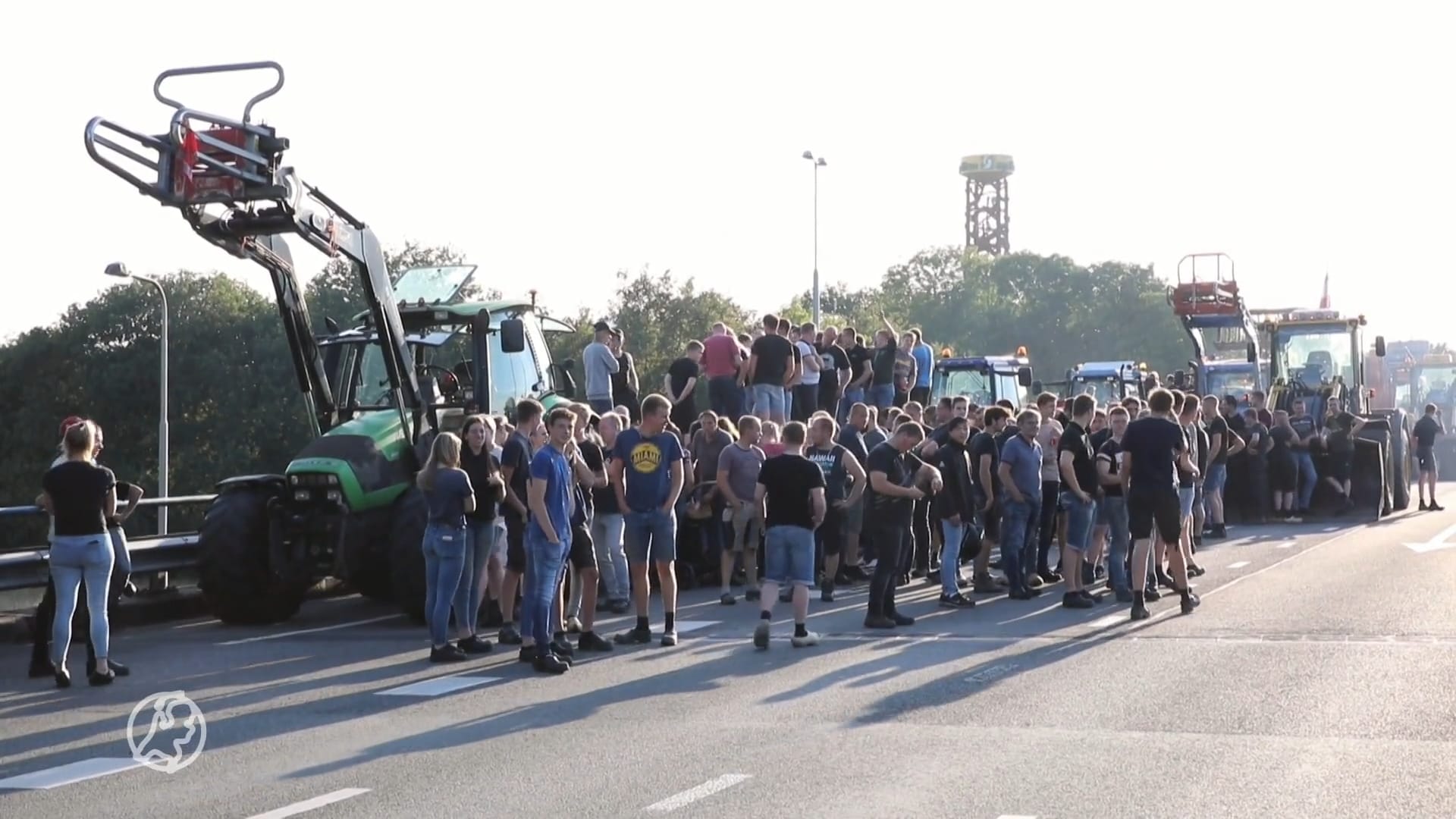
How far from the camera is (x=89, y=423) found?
12688 mm

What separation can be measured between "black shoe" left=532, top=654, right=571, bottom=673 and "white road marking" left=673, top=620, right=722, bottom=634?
2.36 metres

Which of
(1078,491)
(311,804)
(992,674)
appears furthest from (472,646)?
(1078,491)

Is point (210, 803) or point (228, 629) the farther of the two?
point (228, 629)

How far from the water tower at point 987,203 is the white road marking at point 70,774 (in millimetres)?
140209

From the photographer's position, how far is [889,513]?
14492mm

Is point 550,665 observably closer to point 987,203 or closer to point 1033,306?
point 1033,306

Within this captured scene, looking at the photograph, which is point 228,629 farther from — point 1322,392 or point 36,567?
point 1322,392

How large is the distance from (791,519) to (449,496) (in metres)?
2.62

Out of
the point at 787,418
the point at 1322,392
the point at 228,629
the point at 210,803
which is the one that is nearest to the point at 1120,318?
the point at 1322,392

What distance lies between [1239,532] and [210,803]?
2092cm

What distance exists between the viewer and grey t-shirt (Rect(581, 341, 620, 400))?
19.6 m

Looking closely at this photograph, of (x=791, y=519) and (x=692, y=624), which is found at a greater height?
(x=791, y=519)

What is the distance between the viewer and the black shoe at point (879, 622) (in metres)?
14.6

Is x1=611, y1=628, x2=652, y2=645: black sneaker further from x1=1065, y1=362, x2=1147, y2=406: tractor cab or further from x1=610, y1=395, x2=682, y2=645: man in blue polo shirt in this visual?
x1=1065, y1=362, x2=1147, y2=406: tractor cab
